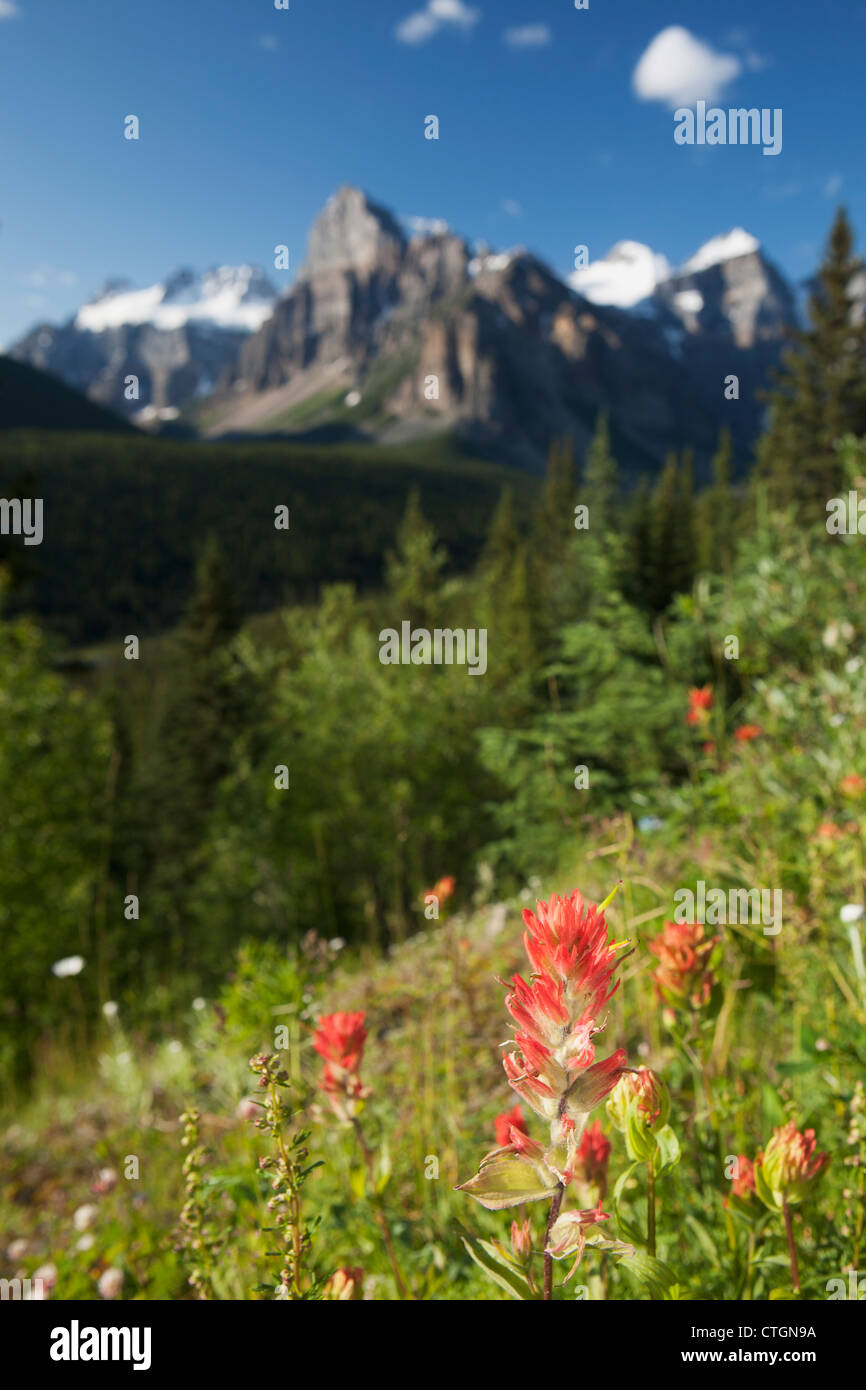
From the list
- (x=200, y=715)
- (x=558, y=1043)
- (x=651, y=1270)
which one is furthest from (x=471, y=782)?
(x=558, y=1043)

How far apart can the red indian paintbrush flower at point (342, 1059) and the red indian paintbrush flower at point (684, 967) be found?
1.89 ft

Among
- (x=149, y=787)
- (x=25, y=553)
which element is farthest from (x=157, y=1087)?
(x=149, y=787)

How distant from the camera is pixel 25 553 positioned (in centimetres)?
2002

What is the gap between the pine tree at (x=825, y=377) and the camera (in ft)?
77.8

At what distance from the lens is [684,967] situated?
135cm

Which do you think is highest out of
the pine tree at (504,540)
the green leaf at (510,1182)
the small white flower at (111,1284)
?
the pine tree at (504,540)

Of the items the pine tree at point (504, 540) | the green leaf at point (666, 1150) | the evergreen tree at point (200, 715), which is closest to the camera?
the green leaf at point (666, 1150)

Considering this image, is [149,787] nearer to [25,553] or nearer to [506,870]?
[25,553]

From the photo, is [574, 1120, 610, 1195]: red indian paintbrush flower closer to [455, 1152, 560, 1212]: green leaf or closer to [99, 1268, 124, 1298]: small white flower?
Result: [455, 1152, 560, 1212]: green leaf

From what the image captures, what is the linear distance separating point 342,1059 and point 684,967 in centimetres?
67

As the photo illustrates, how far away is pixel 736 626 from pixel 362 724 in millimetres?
13829

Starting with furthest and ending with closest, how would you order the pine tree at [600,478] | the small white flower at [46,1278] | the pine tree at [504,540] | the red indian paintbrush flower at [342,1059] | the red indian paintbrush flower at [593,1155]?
1. the pine tree at [504,540]
2. the pine tree at [600,478]
3. the small white flower at [46,1278]
4. the red indian paintbrush flower at [342,1059]
5. the red indian paintbrush flower at [593,1155]

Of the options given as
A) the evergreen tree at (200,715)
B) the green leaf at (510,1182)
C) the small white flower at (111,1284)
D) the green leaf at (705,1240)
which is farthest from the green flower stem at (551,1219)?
the evergreen tree at (200,715)

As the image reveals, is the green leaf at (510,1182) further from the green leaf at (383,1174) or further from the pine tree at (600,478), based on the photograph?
the pine tree at (600,478)
